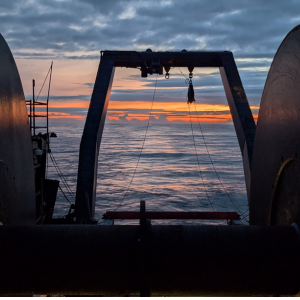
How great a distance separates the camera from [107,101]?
15578mm

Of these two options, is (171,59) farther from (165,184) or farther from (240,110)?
(165,184)

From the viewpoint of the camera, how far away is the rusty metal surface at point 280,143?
350cm

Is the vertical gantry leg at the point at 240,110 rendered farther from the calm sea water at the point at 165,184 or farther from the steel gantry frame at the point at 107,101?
the calm sea water at the point at 165,184

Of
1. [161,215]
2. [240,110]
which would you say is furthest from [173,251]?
[240,110]

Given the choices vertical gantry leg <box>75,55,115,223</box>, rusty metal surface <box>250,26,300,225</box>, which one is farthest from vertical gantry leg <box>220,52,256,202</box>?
rusty metal surface <box>250,26,300,225</box>

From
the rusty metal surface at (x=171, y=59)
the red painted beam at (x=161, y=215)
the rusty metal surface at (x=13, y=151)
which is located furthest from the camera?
the rusty metal surface at (x=171, y=59)

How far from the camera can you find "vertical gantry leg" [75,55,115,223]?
12.1 m

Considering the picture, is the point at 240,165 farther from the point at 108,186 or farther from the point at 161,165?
the point at 108,186

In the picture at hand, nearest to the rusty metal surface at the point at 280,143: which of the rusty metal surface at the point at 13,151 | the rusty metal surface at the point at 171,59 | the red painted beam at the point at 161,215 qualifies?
the rusty metal surface at the point at 13,151

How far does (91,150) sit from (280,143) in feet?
Result: 31.5

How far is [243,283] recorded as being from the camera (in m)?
3.16

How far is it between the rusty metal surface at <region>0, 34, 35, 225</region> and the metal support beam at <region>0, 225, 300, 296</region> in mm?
908

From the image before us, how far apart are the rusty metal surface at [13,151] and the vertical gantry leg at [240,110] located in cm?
879

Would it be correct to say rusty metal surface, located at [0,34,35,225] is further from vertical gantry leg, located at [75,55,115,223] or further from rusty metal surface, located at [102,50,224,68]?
→ rusty metal surface, located at [102,50,224,68]
